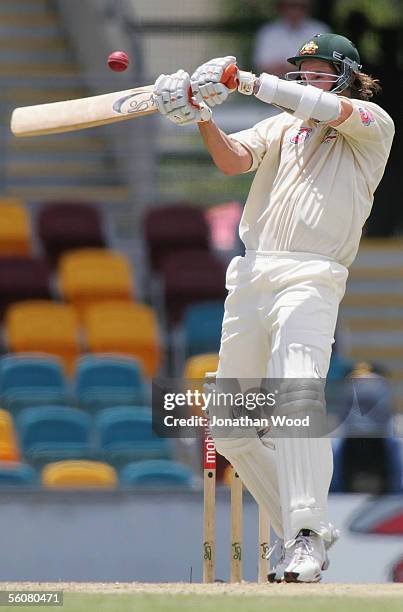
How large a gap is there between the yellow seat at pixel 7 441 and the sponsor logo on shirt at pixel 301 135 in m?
2.78

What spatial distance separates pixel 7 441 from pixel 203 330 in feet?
6.25

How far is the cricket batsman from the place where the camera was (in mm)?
4941

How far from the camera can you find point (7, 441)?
763 centimetres

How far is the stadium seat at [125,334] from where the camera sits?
9.20 meters

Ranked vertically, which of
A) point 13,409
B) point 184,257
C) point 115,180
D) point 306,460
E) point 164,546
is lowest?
point 306,460

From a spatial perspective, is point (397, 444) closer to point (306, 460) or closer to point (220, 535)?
point (220, 535)

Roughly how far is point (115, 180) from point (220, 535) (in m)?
5.07

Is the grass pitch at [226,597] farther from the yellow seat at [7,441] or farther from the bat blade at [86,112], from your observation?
the yellow seat at [7,441]

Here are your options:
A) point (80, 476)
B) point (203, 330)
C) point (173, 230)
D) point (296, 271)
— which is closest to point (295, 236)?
point (296, 271)

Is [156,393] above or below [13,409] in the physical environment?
below

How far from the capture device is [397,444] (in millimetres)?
7105

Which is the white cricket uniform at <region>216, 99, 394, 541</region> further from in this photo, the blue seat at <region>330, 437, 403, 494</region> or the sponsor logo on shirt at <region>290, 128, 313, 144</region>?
the blue seat at <region>330, 437, 403, 494</region>

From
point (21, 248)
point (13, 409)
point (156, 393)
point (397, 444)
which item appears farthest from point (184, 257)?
point (156, 393)

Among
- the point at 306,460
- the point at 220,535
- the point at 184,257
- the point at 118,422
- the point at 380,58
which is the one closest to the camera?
the point at 306,460
